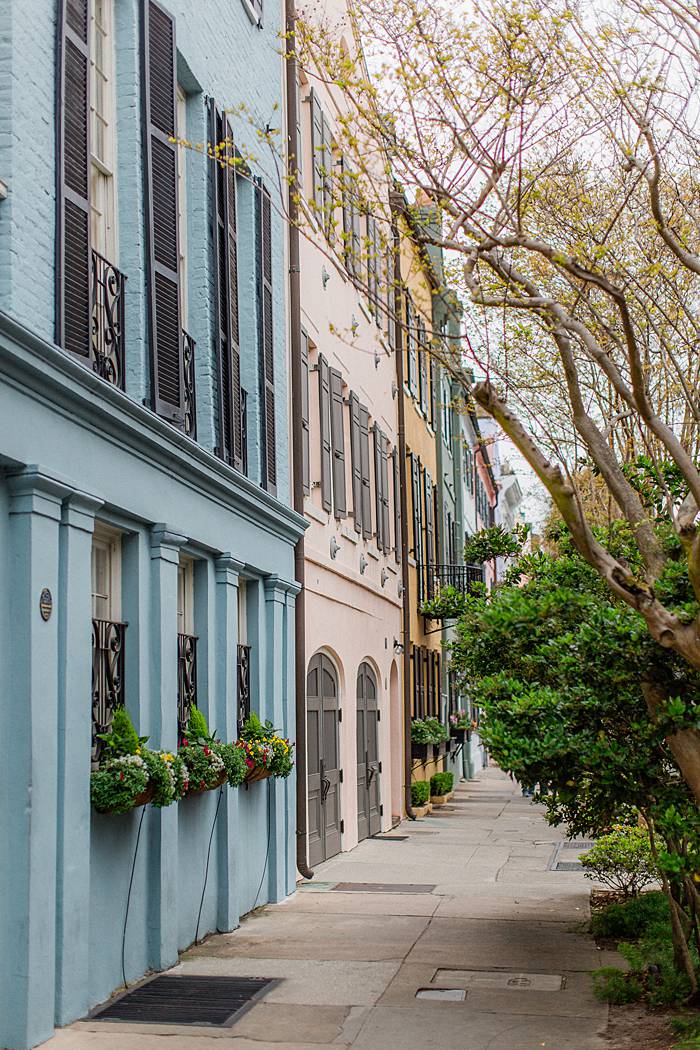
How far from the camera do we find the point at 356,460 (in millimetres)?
19000

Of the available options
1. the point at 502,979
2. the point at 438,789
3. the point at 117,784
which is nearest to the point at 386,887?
the point at 502,979

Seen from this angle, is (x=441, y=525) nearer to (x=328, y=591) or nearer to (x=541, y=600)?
(x=328, y=591)

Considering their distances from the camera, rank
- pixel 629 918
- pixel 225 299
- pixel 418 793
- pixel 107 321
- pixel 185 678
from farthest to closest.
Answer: pixel 418 793
pixel 225 299
pixel 629 918
pixel 185 678
pixel 107 321

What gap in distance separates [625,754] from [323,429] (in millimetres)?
8964

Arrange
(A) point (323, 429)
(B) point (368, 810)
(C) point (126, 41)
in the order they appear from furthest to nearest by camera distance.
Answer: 1. (B) point (368, 810)
2. (A) point (323, 429)
3. (C) point (126, 41)

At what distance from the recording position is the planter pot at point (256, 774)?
11547 millimetres

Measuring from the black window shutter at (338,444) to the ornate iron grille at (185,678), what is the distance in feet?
21.5

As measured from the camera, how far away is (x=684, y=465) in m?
7.62

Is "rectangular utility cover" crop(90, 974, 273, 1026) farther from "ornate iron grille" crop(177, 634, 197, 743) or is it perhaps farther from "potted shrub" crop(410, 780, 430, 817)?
"potted shrub" crop(410, 780, 430, 817)

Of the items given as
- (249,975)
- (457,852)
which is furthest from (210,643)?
(457,852)

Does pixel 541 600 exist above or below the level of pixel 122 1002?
above

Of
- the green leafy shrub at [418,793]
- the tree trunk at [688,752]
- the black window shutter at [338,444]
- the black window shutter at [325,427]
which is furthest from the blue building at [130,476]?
the green leafy shrub at [418,793]

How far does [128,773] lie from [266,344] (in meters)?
6.33

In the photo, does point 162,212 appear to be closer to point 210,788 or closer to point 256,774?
point 210,788
